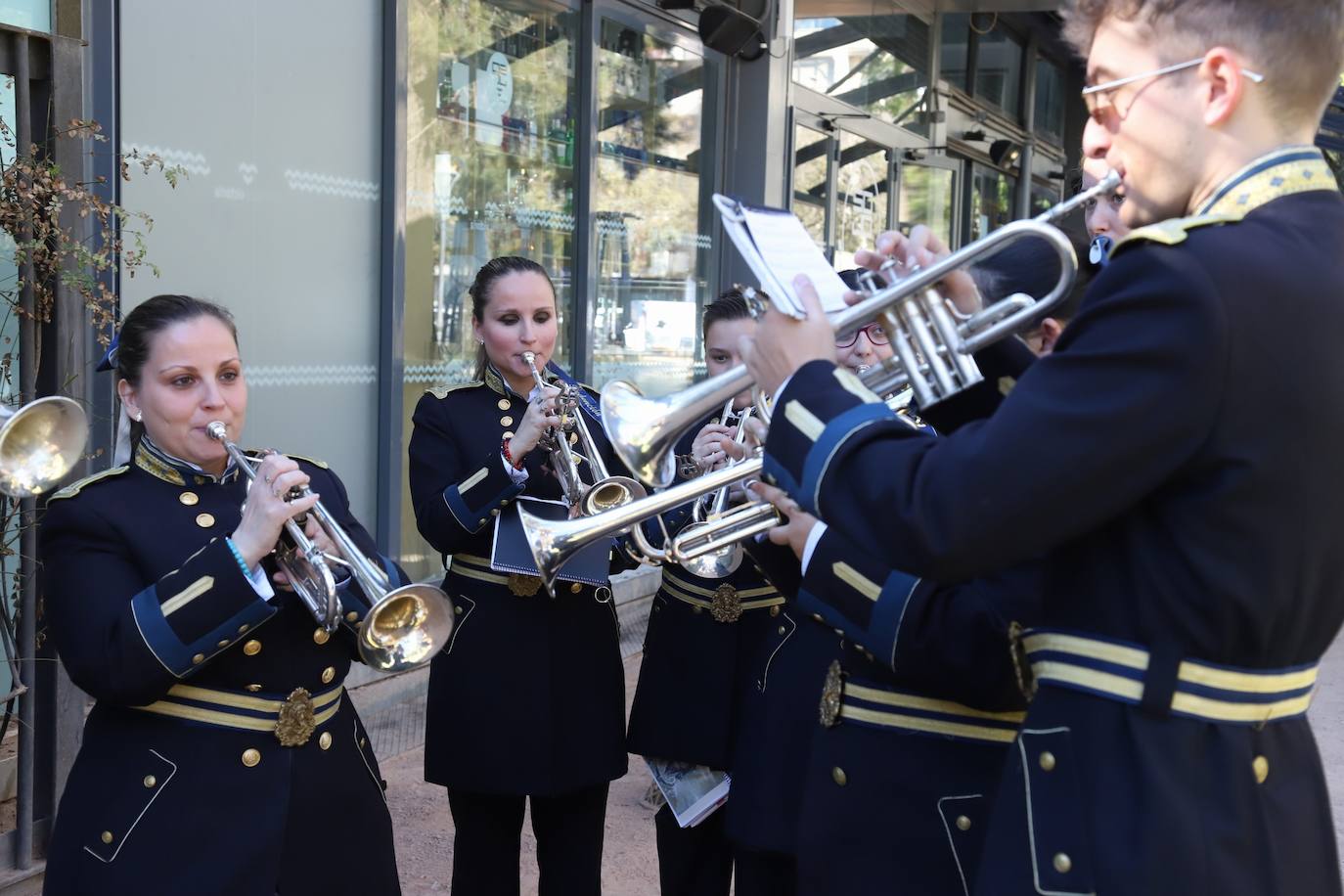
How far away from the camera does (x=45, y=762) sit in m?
3.49

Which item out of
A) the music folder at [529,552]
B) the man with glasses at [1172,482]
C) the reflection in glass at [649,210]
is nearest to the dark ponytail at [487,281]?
the music folder at [529,552]

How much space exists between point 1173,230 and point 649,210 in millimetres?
6464

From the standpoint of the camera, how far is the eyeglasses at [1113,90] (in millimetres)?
1524

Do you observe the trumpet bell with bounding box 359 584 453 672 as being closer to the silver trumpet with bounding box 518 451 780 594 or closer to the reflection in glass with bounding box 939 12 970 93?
the silver trumpet with bounding box 518 451 780 594

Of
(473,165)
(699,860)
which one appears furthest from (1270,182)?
(473,165)

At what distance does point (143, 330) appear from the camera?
8.16 feet

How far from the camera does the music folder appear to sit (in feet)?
10.5

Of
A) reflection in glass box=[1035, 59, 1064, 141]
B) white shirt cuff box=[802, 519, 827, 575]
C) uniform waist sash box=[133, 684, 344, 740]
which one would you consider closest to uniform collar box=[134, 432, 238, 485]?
uniform waist sash box=[133, 684, 344, 740]

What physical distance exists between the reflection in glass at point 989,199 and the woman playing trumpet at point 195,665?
39.3ft

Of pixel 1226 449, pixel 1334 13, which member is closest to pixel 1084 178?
pixel 1334 13

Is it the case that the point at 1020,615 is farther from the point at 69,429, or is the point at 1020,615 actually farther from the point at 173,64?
the point at 173,64

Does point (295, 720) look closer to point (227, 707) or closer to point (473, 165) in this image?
point (227, 707)

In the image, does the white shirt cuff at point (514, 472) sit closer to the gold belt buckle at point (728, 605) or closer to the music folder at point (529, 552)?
the music folder at point (529, 552)

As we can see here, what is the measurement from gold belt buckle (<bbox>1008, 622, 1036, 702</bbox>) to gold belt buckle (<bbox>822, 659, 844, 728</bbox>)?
49 cm
